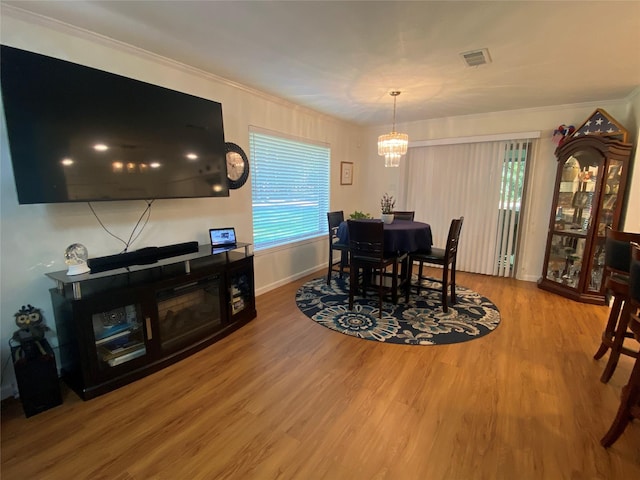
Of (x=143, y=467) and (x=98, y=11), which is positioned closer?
(x=143, y=467)

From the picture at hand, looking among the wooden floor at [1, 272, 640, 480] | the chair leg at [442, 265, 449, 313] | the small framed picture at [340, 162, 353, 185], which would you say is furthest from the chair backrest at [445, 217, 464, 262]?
the small framed picture at [340, 162, 353, 185]

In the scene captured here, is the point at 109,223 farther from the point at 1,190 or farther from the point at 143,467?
the point at 143,467

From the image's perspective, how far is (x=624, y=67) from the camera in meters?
2.69

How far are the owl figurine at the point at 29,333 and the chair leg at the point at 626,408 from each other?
3381mm

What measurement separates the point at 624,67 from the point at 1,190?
502cm

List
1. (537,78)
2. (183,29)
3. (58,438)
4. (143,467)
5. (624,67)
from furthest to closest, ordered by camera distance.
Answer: (537,78), (624,67), (183,29), (58,438), (143,467)

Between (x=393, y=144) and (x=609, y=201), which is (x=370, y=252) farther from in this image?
(x=609, y=201)

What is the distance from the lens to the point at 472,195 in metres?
4.74

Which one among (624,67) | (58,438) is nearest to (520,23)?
(624,67)

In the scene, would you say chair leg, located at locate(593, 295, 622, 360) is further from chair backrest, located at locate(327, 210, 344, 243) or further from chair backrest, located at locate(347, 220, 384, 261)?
chair backrest, located at locate(327, 210, 344, 243)

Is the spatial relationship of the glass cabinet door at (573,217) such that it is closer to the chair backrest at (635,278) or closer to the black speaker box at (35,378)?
the chair backrest at (635,278)

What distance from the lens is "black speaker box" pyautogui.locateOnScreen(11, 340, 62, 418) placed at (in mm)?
1804

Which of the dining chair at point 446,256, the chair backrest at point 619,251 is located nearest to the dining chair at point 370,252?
the dining chair at point 446,256

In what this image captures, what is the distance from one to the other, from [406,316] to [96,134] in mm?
3167
